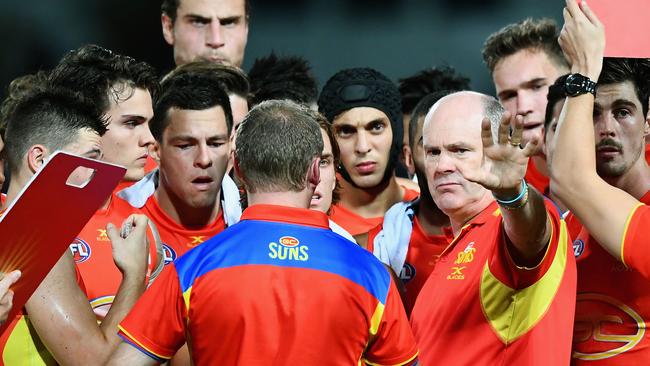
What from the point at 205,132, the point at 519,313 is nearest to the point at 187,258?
the point at 519,313

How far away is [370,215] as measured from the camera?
5.49m

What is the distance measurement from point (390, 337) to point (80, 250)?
147 centimetres

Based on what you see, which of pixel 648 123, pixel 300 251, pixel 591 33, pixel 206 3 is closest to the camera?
pixel 300 251

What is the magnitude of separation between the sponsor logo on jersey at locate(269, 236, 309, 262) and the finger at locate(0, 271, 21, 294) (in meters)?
0.72

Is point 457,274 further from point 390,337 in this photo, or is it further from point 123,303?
point 123,303

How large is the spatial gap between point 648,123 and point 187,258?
5.97 feet

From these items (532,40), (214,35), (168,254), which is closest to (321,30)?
(214,35)

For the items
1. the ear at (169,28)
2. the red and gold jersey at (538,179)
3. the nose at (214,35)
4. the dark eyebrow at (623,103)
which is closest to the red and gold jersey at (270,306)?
the dark eyebrow at (623,103)

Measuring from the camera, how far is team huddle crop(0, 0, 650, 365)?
9.95ft

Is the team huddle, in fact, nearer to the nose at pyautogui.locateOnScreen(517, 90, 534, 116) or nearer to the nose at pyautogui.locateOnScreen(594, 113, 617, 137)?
the nose at pyautogui.locateOnScreen(594, 113, 617, 137)

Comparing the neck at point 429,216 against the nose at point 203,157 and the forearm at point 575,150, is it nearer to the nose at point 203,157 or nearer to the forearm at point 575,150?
the nose at point 203,157

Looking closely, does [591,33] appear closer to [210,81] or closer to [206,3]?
[210,81]

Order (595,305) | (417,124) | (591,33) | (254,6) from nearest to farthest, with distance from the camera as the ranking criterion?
(591,33) < (595,305) < (417,124) < (254,6)

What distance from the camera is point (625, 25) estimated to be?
3346 mm
